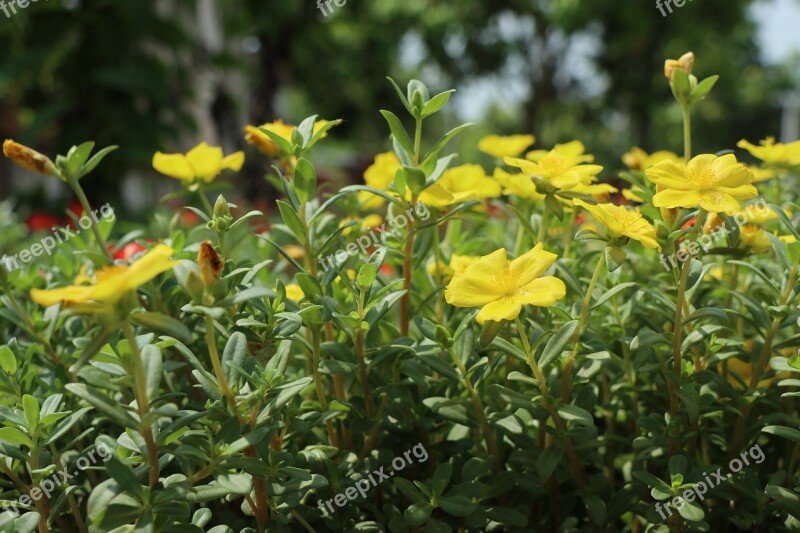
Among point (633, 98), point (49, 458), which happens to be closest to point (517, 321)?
point (49, 458)

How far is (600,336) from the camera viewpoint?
2.75ft

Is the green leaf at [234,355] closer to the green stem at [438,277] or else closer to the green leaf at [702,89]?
the green stem at [438,277]

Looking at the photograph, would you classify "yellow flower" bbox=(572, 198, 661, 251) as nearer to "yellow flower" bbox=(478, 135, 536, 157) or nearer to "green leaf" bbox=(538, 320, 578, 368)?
"green leaf" bbox=(538, 320, 578, 368)

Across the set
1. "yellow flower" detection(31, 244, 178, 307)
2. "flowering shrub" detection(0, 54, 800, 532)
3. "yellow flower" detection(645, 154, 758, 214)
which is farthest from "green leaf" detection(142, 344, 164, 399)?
"yellow flower" detection(645, 154, 758, 214)

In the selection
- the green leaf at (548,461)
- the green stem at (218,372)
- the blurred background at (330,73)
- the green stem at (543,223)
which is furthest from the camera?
the blurred background at (330,73)

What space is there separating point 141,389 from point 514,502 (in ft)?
1.45

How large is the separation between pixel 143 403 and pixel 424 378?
28 cm

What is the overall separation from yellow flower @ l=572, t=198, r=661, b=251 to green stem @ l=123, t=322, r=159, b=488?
0.40 meters

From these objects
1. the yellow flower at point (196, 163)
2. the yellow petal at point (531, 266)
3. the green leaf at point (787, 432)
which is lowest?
the green leaf at point (787, 432)

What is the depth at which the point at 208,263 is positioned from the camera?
22.4 inches

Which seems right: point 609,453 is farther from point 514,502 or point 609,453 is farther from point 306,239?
point 306,239

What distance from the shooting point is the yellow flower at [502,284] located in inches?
25.3

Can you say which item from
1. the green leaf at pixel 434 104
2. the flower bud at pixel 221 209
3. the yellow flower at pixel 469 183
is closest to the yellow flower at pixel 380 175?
the yellow flower at pixel 469 183

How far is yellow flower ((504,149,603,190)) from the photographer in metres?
0.77
